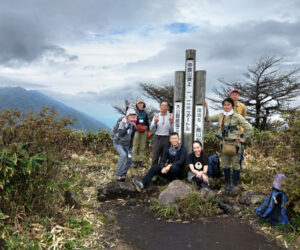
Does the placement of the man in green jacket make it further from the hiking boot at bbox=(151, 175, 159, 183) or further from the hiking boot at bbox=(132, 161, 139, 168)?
the hiking boot at bbox=(132, 161, 139, 168)

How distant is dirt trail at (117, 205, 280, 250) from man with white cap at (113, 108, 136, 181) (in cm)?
162

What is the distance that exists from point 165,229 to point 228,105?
2.82 m

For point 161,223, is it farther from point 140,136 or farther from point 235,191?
point 140,136

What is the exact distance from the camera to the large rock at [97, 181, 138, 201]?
6031 mm

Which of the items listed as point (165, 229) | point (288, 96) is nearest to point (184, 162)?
point (165, 229)

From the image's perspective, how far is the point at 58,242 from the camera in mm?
4059

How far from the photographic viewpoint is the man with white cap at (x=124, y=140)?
643cm

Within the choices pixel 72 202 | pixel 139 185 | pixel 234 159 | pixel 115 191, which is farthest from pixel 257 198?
pixel 72 202

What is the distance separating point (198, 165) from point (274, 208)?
5.87ft

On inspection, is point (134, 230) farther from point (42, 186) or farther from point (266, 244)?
point (266, 244)

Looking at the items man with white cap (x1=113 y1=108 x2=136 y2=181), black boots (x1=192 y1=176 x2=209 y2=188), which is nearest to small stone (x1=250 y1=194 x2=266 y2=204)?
black boots (x1=192 y1=176 x2=209 y2=188)

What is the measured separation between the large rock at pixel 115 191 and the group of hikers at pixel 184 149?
0.57ft

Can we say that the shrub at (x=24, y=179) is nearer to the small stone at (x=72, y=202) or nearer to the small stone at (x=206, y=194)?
the small stone at (x=72, y=202)

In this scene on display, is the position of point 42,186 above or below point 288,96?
below
